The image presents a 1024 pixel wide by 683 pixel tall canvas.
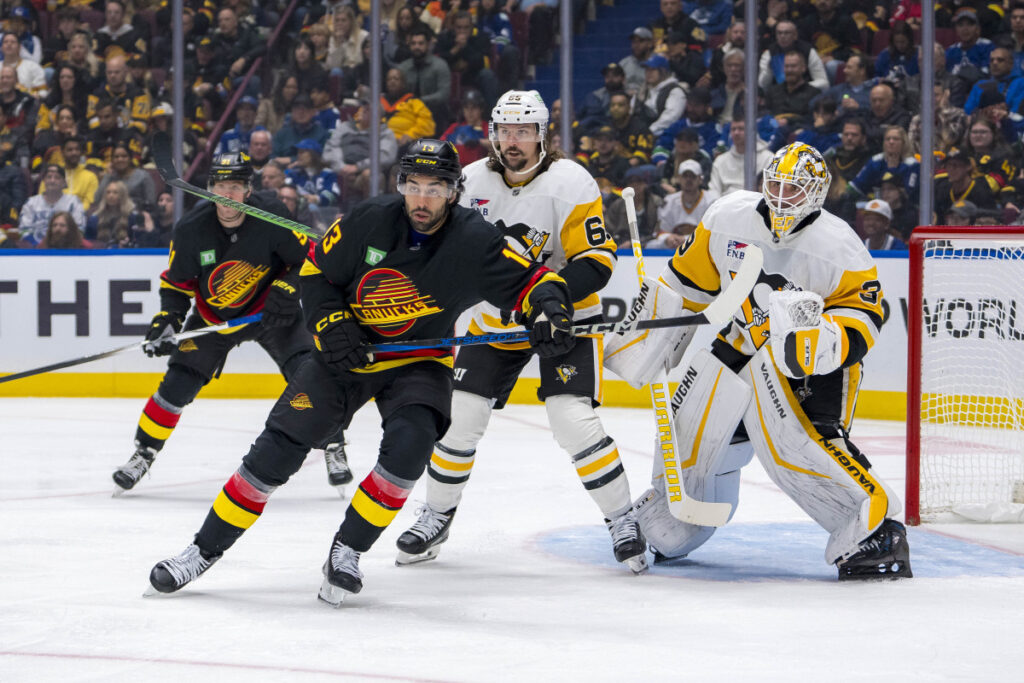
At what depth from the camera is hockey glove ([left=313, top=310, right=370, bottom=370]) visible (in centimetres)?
282

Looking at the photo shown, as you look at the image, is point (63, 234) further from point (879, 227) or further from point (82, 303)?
point (879, 227)

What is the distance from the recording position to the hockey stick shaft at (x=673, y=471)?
10.5ft

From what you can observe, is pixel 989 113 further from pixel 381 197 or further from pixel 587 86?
pixel 381 197

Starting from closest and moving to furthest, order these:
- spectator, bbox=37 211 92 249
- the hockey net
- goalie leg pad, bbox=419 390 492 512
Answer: goalie leg pad, bbox=419 390 492 512, the hockey net, spectator, bbox=37 211 92 249

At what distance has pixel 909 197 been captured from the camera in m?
6.53

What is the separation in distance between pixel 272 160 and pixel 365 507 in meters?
5.00

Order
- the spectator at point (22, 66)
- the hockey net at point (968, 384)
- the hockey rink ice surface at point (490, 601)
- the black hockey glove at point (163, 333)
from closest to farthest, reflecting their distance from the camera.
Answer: the hockey rink ice surface at point (490, 601), the hockey net at point (968, 384), the black hockey glove at point (163, 333), the spectator at point (22, 66)

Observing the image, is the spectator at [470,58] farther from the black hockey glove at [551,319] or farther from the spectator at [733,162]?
the black hockey glove at [551,319]

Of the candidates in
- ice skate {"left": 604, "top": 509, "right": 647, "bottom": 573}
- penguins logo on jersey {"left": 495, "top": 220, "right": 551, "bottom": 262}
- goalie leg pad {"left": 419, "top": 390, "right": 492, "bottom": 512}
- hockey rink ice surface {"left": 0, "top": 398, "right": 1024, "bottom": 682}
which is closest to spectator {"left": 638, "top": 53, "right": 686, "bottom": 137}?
hockey rink ice surface {"left": 0, "top": 398, "right": 1024, "bottom": 682}

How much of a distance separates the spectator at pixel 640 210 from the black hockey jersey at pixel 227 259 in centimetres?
289

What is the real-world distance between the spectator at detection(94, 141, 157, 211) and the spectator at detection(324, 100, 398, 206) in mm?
977

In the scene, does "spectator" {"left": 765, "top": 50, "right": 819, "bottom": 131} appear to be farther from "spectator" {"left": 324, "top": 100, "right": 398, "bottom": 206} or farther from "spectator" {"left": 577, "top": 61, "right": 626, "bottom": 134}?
"spectator" {"left": 324, "top": 100, "right": 398, "bottom": 206}

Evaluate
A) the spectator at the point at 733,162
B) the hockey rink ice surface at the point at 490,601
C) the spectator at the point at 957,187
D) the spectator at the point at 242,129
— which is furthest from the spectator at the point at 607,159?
the hockey rink ice surface at the point at 490,601

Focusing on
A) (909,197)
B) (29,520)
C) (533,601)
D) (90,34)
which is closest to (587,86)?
(909,197)
